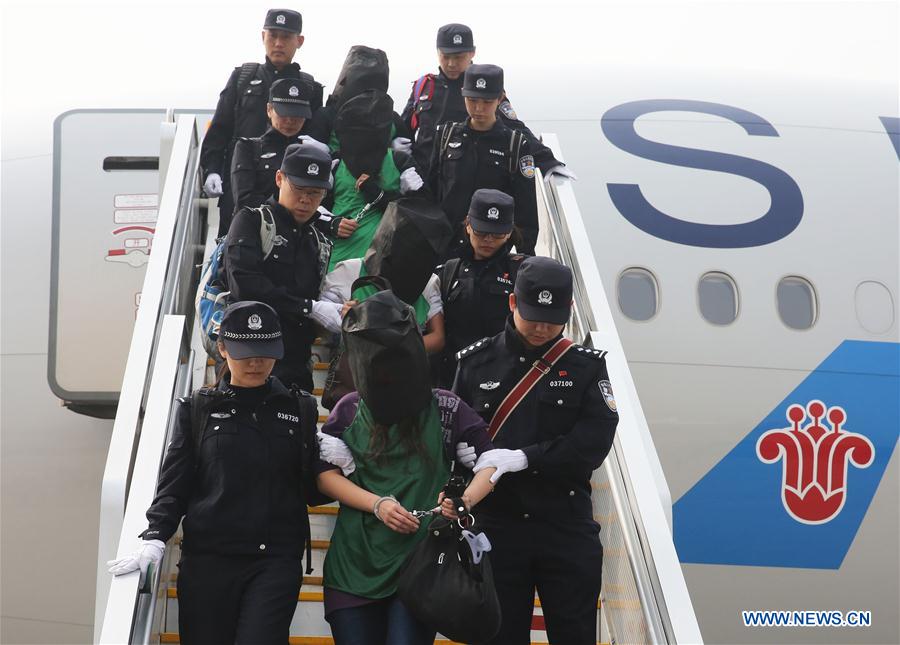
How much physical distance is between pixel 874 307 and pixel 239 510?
6.15m

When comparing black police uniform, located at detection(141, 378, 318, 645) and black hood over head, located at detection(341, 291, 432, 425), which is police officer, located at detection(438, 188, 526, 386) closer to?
black hood over head, located at detection(341, 291, 432, 425)

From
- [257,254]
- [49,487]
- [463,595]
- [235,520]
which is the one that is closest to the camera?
[463,595]

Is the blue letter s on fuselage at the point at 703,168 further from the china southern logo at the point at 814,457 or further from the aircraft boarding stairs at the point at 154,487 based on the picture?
the aircraft boarding stairs at the point at 154,487

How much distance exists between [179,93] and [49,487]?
3.58 meters

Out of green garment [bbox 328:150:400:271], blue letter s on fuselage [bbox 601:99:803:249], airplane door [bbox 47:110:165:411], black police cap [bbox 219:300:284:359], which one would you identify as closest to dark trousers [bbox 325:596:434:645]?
black police cap [bbox 219:300:284:359]

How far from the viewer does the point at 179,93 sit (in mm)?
9609

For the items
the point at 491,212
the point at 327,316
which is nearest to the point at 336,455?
the point at 327,316

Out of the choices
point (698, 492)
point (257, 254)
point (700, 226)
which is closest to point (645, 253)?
point (700, 226)

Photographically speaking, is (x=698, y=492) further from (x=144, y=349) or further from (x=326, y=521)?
(x=144, y=349)

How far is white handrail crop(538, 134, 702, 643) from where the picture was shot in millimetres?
4425

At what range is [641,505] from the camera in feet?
15.2

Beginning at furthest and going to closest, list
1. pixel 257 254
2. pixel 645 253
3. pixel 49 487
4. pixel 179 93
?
pixel 179 93 < pixel 645 253 < pixel 49 487 < pixel 257 254

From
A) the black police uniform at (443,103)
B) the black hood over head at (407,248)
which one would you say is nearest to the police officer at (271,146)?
the black police uniform at (443,103)

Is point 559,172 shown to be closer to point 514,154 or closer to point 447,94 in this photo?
point 514,154
